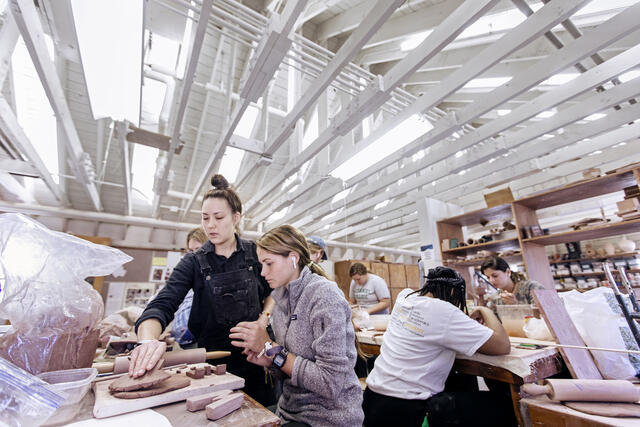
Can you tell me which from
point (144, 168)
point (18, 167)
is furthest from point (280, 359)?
point (144, 168)

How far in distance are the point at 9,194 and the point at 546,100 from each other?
25.8ft

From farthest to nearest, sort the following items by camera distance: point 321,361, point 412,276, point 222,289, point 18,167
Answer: point 412,276 < point 18,167 < point 222,289 < point 321,361

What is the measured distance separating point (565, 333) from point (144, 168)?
5866 mm

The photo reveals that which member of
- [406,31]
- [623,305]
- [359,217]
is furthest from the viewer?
[359,217]

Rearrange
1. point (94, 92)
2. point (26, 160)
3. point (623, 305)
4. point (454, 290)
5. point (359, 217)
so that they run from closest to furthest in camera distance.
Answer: point (623, 305) < point (454, 290) < point (94, 92) < point (26, 160) < point (359, 217)

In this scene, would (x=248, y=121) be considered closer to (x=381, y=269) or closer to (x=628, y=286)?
(x=628, y=286)

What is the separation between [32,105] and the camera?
3.56m

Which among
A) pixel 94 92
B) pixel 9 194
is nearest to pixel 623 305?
pixel 94 92

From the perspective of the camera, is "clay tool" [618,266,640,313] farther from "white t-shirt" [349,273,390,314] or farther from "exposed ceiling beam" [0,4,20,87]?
"exposed ceiling beam" [0,4,20,87]

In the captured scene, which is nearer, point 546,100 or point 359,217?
A: point 546,100

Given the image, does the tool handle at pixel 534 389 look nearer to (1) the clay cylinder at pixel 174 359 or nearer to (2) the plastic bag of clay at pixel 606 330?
(2) the plastic bag of clay at pixel 606 330

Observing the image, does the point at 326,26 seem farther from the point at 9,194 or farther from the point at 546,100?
the point at 9,194

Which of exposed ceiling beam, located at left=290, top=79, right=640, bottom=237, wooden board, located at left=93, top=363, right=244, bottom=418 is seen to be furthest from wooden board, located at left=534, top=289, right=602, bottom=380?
exposed ceiling beam, located at left=290, top=79, right=640, bottom=237

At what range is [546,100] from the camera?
2.81 metres
